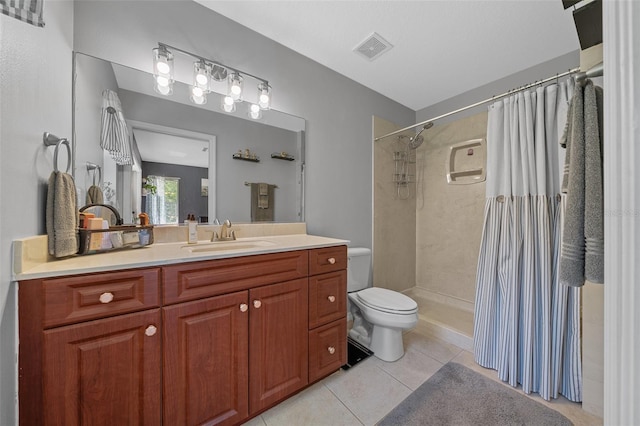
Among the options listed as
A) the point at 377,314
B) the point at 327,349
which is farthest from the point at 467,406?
the point at 327,349

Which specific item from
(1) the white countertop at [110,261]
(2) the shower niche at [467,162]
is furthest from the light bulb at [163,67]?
(2) the shower niche at [467,162]

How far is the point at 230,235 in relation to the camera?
1.64 m

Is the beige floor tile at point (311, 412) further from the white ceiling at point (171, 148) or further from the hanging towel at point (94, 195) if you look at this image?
the white ceiling at point (171, 148)

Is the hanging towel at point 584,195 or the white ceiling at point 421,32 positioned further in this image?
the white ceiling at point 421,32

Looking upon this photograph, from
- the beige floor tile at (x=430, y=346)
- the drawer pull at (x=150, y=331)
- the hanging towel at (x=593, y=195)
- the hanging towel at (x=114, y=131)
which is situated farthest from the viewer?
the beige floor tile at (x=430, y=346)

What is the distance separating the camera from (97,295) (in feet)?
2.82

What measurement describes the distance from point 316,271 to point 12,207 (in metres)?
1.25

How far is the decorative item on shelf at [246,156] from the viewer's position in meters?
1.76

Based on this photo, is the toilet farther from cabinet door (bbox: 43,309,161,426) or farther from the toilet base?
cabinet door (bbox: 43,309,161,426)

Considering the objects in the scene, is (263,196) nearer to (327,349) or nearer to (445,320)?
(327,349)

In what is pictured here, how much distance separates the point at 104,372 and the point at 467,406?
1.81 m

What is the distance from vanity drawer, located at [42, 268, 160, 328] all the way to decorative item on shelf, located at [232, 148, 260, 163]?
1027 millimetres

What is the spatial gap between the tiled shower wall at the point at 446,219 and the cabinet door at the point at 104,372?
2823 millimetres

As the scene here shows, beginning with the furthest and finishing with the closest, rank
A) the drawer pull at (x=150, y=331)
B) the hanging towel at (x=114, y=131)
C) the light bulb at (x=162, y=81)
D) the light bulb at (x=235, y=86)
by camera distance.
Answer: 1. the light bulb at (x=235, y=86)
2. the light bulb at (x=162, y=81)
3. the hanging towel at (x=114, y=131)
4. the drawer pull at (x=150, y=331)
